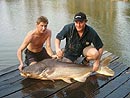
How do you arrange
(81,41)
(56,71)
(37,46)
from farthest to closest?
1. (37,46)
2. (81,41)
3. (56,71)

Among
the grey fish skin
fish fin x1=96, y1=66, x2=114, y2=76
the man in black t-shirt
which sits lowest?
fish fin x1=96, y1=66, x2=114, y2=76

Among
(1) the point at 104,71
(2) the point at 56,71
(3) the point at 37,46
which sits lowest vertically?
(1) the point at 104,71

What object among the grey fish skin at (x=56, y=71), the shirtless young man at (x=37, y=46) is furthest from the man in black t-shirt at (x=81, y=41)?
the shirtless young man at (x=37, y=46)

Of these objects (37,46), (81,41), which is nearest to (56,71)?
(81,41)

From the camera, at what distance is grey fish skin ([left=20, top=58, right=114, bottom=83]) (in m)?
5.16

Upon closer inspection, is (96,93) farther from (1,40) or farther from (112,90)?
(1,40)

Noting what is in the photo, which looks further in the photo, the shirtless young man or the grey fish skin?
the shirtless young man

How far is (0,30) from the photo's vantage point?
15.0 m

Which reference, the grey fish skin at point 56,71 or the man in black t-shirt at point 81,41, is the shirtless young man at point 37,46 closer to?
the man in black t-shirt at point 81,41

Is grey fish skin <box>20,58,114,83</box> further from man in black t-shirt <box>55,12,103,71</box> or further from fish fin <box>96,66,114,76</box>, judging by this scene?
fish fin <box>96,66,114,76</box>

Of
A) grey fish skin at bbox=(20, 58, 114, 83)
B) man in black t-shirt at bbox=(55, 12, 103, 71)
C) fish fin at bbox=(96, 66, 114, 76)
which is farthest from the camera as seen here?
fish fin at bbox=(96, 66, 114, 76)

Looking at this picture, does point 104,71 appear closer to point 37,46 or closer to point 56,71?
point 56,71

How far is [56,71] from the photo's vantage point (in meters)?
5.18

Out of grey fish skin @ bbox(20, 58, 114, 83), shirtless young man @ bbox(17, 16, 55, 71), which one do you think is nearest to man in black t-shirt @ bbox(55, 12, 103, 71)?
grey fish skin @ bbox(20, 58, 114, 83)
